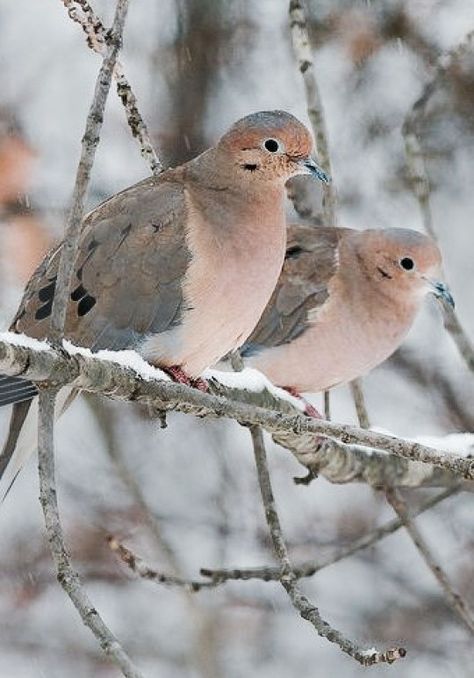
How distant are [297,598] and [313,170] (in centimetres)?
113

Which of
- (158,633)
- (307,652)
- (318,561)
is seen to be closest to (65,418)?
(158,633)

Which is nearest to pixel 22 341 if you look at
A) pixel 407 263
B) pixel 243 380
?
pixel 243 380

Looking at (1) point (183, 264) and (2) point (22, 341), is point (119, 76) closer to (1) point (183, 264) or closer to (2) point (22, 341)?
(1) point (183, 264)

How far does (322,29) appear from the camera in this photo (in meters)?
5.89

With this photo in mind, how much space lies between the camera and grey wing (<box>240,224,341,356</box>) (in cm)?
460

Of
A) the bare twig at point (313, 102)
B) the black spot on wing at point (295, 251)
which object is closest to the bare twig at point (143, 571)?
the bare twig at point (313, 102)

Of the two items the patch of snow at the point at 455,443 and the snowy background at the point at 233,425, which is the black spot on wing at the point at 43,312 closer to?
the patch of snow at the point at 455,443

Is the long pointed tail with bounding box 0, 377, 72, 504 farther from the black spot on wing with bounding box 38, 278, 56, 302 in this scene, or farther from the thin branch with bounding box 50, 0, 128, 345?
the thin branch with bounding box 50, 0, 128, 345

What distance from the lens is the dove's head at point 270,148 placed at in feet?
10.8

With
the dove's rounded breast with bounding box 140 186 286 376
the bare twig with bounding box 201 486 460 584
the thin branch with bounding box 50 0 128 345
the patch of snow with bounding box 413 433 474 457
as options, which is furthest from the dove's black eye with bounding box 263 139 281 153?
the thin branch with bounding box 50 0 128 345

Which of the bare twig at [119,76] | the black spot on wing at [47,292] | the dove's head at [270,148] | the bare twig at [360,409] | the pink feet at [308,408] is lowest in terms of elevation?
the black spot on wing at [47,292]

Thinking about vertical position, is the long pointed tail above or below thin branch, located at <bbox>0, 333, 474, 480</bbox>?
above

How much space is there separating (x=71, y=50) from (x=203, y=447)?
6.01 ft

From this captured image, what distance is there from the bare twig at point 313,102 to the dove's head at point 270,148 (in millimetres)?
182
